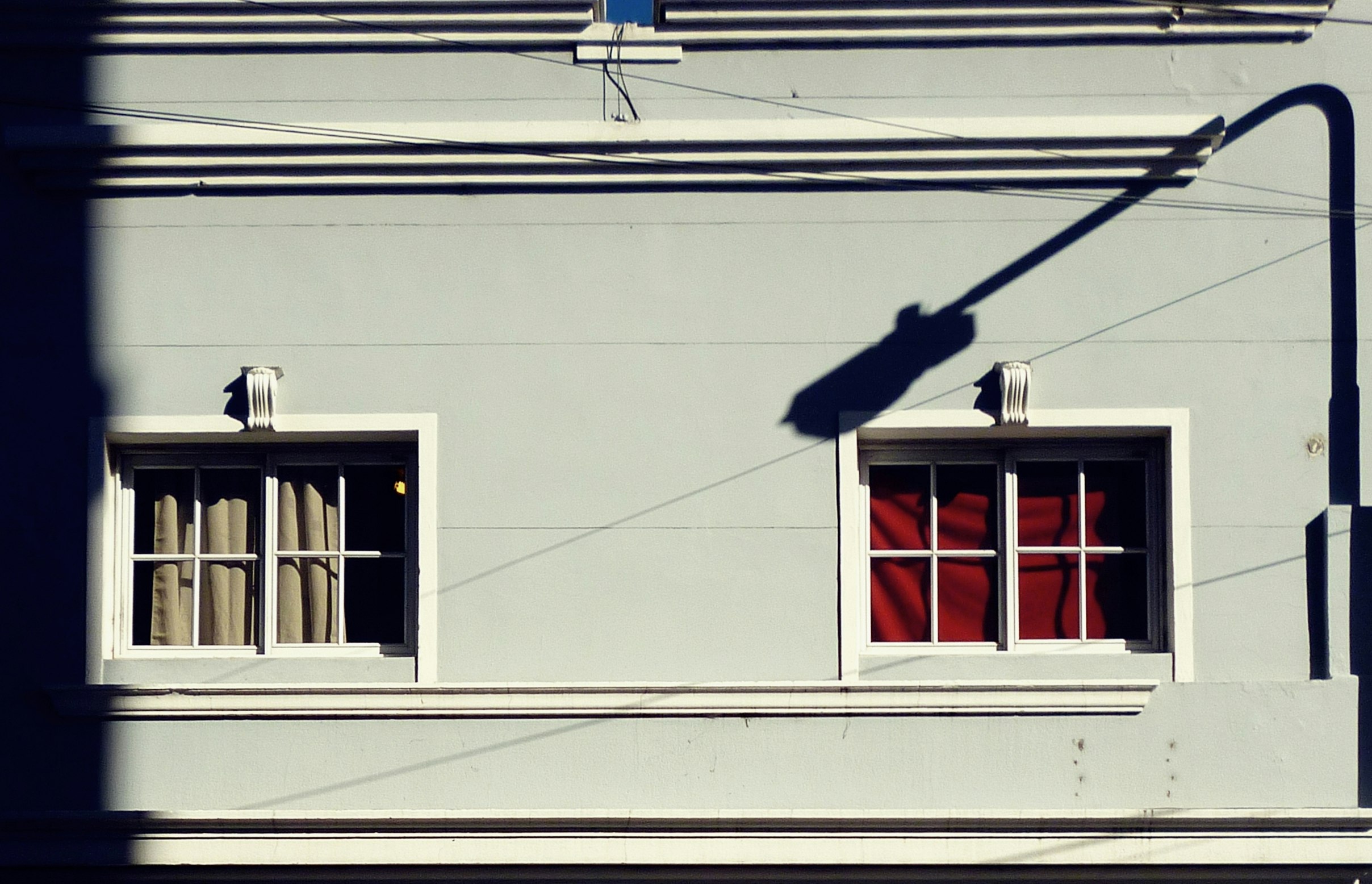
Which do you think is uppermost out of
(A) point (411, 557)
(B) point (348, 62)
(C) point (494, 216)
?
(B) point (348, 62)

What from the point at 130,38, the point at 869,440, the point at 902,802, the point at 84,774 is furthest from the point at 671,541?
the point at 130,38

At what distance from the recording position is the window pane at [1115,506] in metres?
6.71

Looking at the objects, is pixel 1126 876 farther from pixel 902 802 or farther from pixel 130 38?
pixel 130 38

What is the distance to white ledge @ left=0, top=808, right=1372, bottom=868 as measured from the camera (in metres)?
6.26

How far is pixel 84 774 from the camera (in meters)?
6.45

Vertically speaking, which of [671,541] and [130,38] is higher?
[130,38]

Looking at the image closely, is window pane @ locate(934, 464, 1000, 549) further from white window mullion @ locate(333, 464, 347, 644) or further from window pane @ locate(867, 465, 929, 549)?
white window mullion @ locate(333, 464, 347, 644)

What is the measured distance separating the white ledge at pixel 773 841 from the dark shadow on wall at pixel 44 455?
0.36 m

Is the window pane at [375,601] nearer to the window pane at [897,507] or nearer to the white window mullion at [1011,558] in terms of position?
the window pane at [897,507]

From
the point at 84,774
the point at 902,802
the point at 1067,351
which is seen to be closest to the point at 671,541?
the point at 902,802

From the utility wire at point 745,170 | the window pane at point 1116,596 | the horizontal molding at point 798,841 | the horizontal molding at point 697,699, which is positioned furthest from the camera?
the window pane at point 1116,596

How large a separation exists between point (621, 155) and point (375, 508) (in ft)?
7.28

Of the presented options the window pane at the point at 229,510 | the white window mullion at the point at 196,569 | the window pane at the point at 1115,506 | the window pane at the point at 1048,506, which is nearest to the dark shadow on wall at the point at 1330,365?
the window pane at the point at 1048,506

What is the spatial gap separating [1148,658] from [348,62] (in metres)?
5.07
